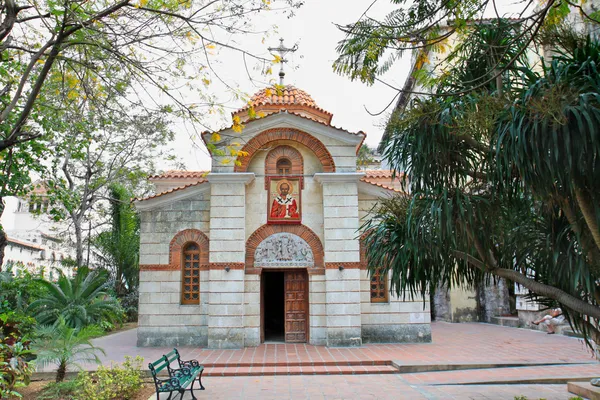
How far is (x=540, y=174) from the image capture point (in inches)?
209

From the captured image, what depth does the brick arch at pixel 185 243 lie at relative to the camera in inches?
575

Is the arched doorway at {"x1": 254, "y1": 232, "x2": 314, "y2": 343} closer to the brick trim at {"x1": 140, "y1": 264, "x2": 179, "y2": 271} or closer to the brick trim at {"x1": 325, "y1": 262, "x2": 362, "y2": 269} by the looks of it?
the brick trim at {"x1": 325, "y1": 262, "x2": 362, "y2": 269}

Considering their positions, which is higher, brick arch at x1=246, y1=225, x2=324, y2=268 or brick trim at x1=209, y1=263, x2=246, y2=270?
brick arch at x1=246, y1=225, x2=324, y2=268

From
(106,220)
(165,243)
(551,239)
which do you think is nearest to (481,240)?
(551,239)

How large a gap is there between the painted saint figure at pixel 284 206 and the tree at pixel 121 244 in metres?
10.3

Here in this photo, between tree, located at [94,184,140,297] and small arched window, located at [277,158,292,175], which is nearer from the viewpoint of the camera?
small arched window, located at [277,158,292,175]

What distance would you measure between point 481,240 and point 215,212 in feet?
28.8

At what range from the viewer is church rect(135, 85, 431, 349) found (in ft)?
45.5

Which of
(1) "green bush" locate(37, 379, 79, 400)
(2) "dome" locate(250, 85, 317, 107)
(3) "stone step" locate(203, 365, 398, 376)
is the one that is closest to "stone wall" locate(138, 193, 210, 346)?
(3) "stone step" locate(203, 365, 398, 376)

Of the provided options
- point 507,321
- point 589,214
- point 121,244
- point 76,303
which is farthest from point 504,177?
point 121,244

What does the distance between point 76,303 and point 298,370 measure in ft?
30.8

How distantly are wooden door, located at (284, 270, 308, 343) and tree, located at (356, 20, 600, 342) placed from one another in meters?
6.67

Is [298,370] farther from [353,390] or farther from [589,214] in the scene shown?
[589,214]

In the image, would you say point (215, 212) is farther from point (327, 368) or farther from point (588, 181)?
point (588, 181)
